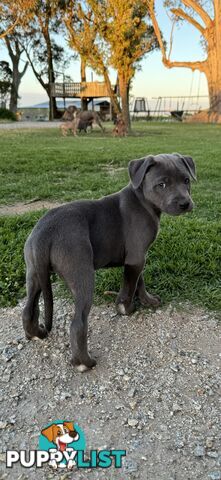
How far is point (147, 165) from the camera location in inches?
105

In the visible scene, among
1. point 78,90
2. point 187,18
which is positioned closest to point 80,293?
point 187,18

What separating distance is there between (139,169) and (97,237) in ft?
1.74

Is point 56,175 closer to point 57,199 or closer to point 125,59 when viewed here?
point 57,199

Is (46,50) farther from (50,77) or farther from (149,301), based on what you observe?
(149,301)

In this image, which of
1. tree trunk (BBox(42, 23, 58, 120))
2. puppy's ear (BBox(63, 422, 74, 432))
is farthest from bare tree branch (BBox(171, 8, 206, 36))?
puppy's ear (BBox(63, 422, 74, 432))

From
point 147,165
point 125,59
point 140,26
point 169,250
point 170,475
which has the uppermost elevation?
point 140,26

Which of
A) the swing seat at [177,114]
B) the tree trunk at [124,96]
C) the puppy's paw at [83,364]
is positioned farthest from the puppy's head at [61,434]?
the swing seat at [177,114]

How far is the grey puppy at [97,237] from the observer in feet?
7.98

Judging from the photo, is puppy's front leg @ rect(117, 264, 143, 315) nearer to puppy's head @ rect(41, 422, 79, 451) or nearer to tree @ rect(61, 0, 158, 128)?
puppy's head @ rect(41, 422, 79, 451)

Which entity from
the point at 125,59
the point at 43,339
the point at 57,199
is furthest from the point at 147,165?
the point at 125,59

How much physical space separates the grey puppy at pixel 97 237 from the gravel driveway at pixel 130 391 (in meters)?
0.16

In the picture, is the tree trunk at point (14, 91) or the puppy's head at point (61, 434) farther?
the tree trunk at point (14, 91)

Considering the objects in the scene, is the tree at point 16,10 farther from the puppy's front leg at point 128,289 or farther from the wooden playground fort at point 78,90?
the puppy's front leg at point 128,289

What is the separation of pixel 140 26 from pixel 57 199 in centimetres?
1476
